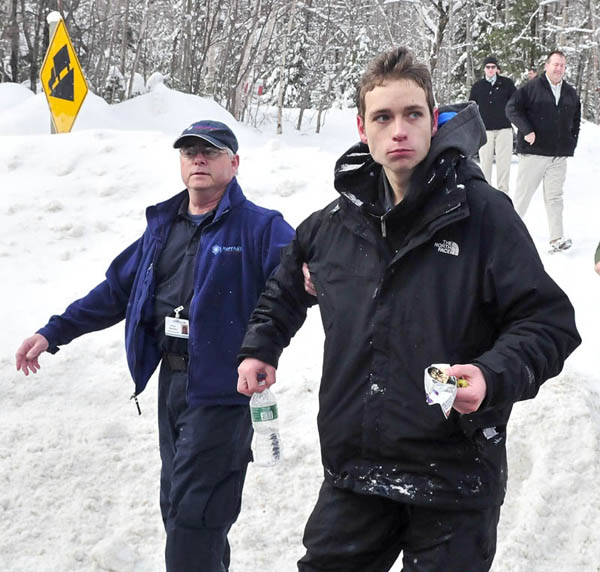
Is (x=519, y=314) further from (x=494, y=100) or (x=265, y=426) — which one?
(x=494, y=100)

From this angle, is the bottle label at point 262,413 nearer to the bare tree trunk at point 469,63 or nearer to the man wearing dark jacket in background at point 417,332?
the man wearing dark jacket in background at point 417,332

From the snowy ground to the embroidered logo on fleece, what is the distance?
5.81 ft

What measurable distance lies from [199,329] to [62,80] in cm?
770

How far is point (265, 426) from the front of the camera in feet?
8.29

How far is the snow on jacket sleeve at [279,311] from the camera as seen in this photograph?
7.86 ft

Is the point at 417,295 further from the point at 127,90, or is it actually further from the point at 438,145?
the point at 127,90

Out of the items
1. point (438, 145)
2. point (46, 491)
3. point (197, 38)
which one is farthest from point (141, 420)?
point (197, 38)

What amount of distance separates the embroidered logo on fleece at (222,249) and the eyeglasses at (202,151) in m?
0.43

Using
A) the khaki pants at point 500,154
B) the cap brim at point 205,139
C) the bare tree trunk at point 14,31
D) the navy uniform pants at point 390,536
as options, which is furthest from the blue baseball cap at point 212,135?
the bare tree trunk at point 14,31

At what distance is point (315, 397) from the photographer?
544 cm

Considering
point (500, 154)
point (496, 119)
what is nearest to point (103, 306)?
point (500, 154)

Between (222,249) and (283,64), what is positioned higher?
(283,64)

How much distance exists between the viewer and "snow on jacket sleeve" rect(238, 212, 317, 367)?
2.40m

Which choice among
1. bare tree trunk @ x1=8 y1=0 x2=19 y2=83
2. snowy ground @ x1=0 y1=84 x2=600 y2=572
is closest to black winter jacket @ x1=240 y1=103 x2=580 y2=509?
snowy ground @ x1=0 y1=84 x2=600 y2=572
